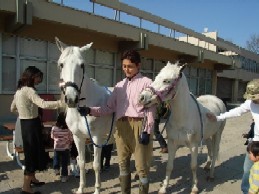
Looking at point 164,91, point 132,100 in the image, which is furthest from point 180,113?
point 132,100

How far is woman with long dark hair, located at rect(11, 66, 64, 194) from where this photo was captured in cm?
413

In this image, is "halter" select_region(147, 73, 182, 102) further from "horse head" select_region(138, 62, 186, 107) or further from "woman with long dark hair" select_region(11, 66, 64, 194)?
"woman with long dark hair" select_region(11, 66, 64, 194)

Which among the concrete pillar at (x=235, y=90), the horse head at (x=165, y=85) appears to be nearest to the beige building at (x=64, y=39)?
the horse head at (x=165, y=85)

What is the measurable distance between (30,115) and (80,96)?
801 mm

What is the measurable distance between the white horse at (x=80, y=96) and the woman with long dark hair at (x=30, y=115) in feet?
1.17

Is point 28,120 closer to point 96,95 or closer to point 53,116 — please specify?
point 96,95

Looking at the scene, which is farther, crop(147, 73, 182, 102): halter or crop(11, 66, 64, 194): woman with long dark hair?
crop(11, 66, 64, 194): woman with long dark hair

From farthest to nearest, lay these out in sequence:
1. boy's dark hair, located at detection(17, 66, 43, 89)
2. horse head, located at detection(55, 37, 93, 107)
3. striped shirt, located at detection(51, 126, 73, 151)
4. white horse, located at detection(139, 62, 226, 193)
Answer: striped shirt, located at detection(51, 126, 73, 151) → boy's dark hair, located at detection(17, 66, 43, 89) → white horse, located at detection(139, 62, 226, 193) → horse head, located at detection(55, 37, 93, 107)

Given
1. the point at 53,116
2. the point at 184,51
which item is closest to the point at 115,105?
the point at 53,116

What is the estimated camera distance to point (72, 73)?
357cm

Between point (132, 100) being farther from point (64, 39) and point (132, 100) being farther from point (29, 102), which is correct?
point (64, 39)

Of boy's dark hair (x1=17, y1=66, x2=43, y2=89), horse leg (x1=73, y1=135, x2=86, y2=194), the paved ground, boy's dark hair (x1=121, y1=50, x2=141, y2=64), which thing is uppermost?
boy's dark hair (x1=121, y1=50, x2=141, y2=64)

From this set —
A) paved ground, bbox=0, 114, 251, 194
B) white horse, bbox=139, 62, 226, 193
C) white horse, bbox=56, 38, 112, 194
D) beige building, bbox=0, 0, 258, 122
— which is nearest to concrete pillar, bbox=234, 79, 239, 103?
beige building, bbox=0, 0, 258, 122

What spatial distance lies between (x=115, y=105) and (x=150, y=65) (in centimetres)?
1366
